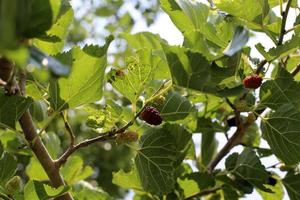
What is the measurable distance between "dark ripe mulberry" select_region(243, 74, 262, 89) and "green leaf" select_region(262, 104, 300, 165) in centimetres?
11

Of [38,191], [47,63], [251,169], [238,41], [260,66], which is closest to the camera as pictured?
[47,63]

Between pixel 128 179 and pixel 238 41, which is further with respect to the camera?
pixel 128 179

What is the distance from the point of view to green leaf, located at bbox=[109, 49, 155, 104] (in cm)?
90

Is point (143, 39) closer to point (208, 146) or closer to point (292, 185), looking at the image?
point (208, 146)

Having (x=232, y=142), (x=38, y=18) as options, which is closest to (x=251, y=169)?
(x=232, y=142)

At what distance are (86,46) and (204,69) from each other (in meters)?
0.18

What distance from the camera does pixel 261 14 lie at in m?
→ 0.95

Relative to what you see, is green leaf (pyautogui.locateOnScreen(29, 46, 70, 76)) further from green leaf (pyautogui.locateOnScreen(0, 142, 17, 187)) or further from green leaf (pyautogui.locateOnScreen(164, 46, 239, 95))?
green leaf (pyautogui.locateOnScreen(0, 142, 17, 187))

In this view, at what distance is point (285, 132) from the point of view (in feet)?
3.34

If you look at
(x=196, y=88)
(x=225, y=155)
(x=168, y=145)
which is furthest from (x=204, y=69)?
(x=225, y=155)

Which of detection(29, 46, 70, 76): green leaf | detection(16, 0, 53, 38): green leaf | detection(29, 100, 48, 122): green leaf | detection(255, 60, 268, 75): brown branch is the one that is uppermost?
detection(16, 0, 53, 38): green leaf

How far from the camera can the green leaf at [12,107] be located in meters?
0.82

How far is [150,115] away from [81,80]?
0.15 meters

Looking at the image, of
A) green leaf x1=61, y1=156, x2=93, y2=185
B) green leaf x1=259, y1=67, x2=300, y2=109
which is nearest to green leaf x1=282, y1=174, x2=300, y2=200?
green leaf x1=259, y1=67, x2=300, y2=109
